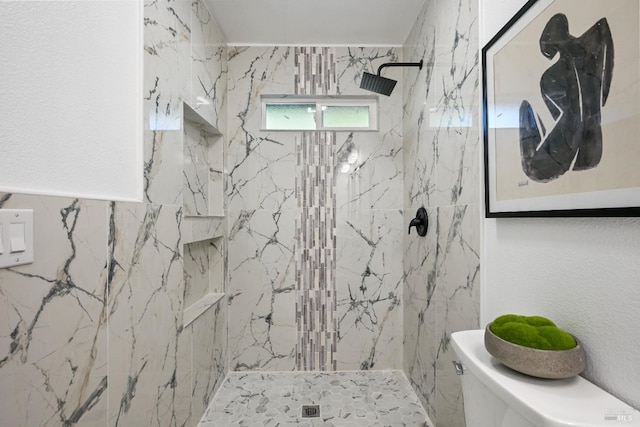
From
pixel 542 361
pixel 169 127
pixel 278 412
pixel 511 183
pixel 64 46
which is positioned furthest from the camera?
pixel 278 412

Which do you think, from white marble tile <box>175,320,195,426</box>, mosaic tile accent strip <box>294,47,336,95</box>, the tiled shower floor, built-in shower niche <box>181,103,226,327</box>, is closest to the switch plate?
built-in shower niche <box>181,103,226,327</box>

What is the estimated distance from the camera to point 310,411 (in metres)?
1.89

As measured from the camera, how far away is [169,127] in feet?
4.66

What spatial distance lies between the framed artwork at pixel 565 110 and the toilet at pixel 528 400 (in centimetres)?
37

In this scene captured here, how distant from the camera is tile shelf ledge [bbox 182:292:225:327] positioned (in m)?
1.69

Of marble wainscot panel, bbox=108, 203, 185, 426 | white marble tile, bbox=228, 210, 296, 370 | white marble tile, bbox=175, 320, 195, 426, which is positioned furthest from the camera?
white marble tile, bbox=228, 210, 296, 370

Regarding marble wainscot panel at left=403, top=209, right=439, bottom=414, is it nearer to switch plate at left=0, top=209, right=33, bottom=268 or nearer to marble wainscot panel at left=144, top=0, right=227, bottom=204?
marble wainscot panel at left=144, top=0, right=227, bottom=204

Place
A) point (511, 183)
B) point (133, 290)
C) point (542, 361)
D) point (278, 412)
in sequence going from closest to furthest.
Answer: point (542, 361), point (511, 183), point (133, 290), point (278, 412)

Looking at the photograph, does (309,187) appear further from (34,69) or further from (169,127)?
(34,69)

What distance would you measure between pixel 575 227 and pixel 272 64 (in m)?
2.22

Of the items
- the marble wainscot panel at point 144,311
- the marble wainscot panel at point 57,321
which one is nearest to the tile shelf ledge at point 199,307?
the marble wainscot panel at point 144,311

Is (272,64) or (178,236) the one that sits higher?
(272,64)

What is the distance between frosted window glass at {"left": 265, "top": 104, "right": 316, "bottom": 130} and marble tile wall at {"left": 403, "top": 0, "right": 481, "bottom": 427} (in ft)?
2.48

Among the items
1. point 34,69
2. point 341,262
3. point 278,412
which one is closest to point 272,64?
point 341,262
